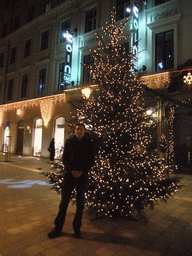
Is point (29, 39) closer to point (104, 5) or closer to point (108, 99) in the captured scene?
point (104, 5)

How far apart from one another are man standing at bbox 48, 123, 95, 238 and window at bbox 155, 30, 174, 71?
365 inches

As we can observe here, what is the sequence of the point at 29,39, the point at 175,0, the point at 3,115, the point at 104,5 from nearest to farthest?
1. the point at 175,0
2. the point at 104,5
3. the point at 29,39
4. the point at 3,115

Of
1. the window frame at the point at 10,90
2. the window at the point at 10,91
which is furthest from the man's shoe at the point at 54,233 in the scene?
the window at the point at 10,91

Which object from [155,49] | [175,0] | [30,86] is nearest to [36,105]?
[30,86]

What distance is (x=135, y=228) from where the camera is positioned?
3.52 m

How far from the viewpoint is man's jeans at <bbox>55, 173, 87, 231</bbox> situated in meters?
3.12

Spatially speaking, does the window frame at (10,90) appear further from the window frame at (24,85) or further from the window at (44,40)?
the window at (44,40)

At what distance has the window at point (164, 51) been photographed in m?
10.9

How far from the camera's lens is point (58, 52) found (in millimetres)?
16078

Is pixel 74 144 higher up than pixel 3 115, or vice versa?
pixel 3 115

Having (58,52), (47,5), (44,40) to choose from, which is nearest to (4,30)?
(47,5)

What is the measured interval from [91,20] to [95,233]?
49.5 feet

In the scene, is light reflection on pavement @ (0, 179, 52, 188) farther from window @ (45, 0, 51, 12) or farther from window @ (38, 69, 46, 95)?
window @ (45, 0, 51, 12)

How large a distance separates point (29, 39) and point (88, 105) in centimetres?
1820
